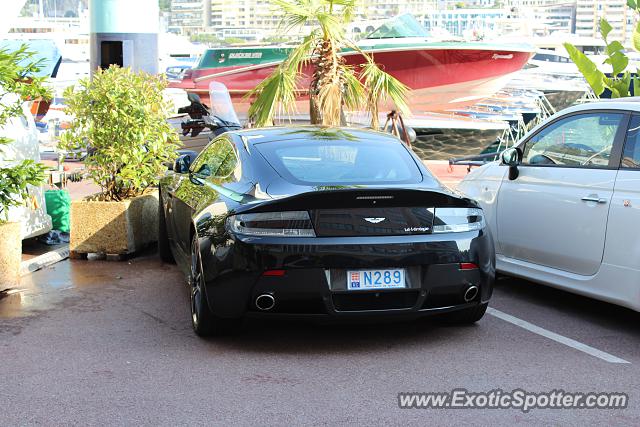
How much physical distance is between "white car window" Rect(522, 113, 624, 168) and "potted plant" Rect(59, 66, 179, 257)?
386cm

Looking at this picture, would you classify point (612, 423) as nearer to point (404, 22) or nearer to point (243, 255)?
point (243, 255)

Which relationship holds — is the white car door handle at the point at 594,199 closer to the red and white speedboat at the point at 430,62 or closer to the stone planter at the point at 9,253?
the stone planter at the point at 9,253

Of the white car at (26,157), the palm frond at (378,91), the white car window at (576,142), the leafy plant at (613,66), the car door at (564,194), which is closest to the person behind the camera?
the car door at (564,194)

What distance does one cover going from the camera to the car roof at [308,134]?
273 inches

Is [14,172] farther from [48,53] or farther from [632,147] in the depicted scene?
[48,53]

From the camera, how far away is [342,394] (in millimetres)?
5090

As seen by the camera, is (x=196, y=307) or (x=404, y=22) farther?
(x=404, y=22)

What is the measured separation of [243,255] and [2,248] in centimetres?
268

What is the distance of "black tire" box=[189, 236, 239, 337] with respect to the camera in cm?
608

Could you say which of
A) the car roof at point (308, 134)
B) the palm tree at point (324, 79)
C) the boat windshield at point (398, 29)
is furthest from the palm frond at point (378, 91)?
the boat windshield at point (398, 29)

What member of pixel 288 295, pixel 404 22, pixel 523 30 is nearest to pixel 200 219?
pixel 288 295

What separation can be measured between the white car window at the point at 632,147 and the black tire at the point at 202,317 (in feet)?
9.60

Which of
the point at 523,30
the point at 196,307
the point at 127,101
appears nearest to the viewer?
the point at 196,307

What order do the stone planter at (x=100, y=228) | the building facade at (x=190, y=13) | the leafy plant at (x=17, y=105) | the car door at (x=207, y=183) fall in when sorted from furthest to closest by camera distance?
the building facade at (x=190, y=13) → the stone planter at (x=100, y=228) → the leafy plant at (x=17, y=105) → the car door at (x=207, y=183)
